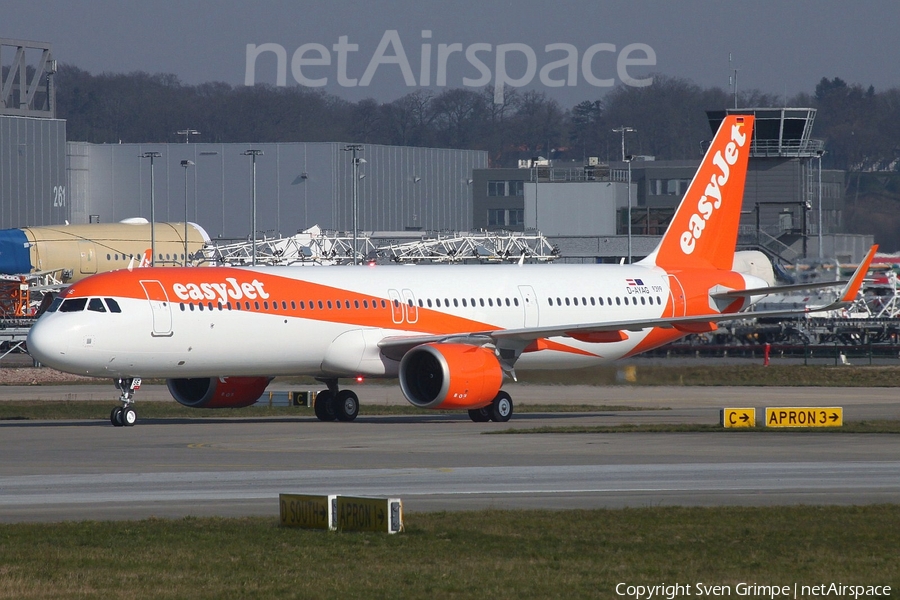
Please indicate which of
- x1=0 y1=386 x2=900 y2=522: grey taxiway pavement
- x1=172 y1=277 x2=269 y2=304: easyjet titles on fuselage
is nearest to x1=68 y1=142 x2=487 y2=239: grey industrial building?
x1=172 y1=277 x2=269 y2=304: easyjet titles on fuselage

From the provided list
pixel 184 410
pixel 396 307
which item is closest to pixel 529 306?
pixel 396 307

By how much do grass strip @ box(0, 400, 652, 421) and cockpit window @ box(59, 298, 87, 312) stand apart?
5.95m

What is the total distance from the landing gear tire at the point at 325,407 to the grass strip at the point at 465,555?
772 inches

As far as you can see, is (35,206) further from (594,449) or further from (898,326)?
(594,449)

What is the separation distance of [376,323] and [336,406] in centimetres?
252

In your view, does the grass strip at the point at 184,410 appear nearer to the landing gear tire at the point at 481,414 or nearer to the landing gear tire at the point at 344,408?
the landing gear tire at the point at 344,408

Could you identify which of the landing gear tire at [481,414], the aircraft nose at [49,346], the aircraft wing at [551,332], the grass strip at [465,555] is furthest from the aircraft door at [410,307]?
the grass strip at [465,555]

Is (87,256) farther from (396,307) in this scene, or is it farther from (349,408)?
(396,307)

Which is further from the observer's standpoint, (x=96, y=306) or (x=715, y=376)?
(x=715, y=376)

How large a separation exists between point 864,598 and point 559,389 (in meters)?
38.1

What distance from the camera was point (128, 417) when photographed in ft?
113

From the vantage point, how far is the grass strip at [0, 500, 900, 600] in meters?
13.4

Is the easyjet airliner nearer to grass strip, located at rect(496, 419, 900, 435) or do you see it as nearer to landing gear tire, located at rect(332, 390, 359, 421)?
landing gear tire, located at rect(332, 390, 359, 421)

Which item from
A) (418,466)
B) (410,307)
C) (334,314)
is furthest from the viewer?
(410,307)
